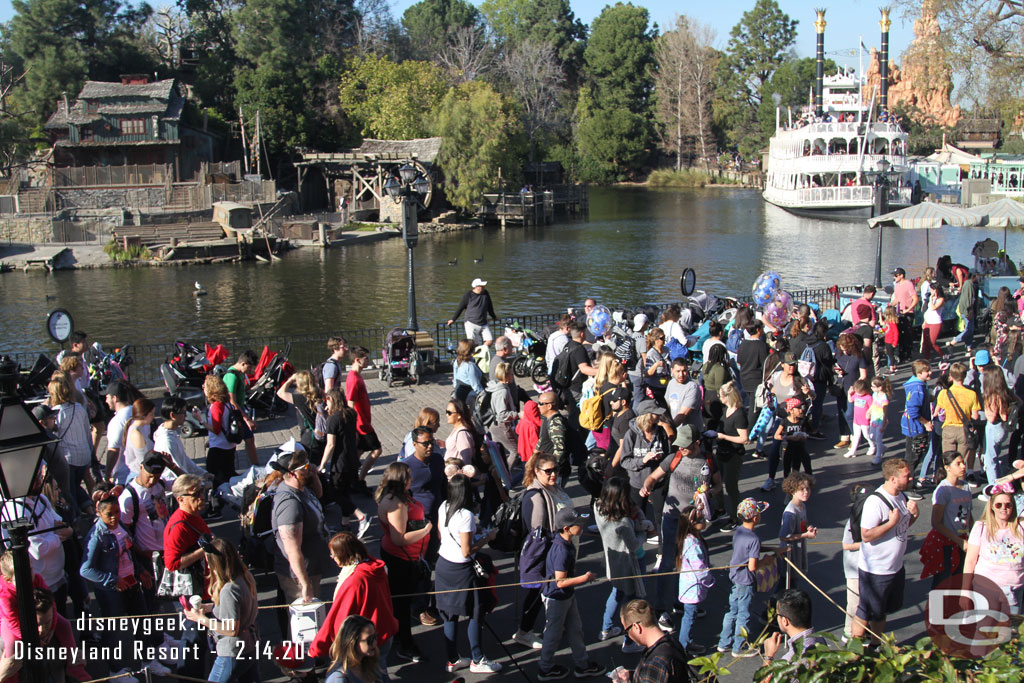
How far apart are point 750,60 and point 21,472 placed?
322ft

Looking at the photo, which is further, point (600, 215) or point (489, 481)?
point (600, 215)

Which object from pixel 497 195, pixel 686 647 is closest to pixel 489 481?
pixel 686 647

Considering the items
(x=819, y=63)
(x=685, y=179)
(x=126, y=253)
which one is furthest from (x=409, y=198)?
(x=685, y=179)

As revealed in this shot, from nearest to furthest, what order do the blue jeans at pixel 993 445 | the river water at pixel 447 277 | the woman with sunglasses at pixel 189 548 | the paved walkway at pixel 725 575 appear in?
the woman with sunglasses at pixel 189 548 < the paved walkway at pixel 725 575 < the blue jeans at pixel 993 445 < the river water at pixel 447 277

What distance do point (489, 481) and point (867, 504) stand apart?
10.9 ft

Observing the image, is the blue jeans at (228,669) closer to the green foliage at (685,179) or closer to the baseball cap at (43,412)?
the baseball cap at (43,412)

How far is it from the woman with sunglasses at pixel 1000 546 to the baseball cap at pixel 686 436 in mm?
2359

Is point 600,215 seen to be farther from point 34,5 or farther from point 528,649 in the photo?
point 528,649

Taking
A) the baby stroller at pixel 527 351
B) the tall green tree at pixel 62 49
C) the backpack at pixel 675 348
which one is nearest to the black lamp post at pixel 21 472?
A: the backpack at pixel 675 348

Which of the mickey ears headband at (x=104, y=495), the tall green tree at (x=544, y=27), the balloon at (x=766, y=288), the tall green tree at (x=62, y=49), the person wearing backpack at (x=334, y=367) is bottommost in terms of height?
the mickey ears headband at (x=104, y=495)

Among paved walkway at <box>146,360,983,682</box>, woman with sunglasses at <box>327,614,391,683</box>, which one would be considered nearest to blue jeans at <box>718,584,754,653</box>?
paved walkway at <box>146,360,983,682</box>

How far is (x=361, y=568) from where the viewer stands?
563 centimetres

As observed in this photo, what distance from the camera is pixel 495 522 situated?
283 inches
